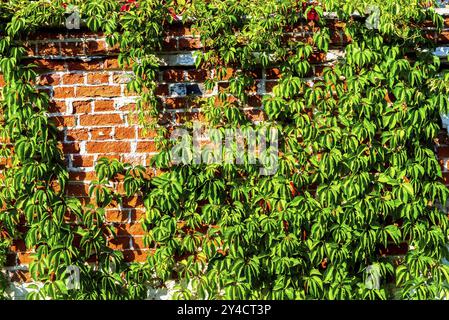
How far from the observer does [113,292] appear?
9.86ft

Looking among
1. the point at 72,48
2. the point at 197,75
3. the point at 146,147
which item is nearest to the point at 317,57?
the point at 197,75

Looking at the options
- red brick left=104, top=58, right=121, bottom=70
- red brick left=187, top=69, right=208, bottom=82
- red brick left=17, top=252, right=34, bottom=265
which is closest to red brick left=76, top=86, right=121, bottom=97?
red brick left=104, top=58, right=121, bottom=70

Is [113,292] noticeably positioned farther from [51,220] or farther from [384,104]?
[384,104]

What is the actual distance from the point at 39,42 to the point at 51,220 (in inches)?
37.6

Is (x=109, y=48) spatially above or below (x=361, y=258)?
above

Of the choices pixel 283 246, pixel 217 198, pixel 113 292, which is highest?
pixel 217 198

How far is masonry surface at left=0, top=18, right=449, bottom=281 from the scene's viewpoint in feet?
10.1

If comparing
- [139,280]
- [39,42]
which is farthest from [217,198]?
[39,42]

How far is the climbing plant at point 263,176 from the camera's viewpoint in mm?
2988

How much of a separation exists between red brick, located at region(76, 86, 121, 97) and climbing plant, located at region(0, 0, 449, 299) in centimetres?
14

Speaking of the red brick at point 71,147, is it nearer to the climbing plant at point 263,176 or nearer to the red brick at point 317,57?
the climbing plant at point 263,176

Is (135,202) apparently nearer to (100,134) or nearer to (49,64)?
(100,134)

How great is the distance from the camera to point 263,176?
3076mm

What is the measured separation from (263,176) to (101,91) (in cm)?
99
